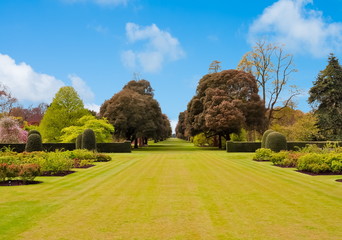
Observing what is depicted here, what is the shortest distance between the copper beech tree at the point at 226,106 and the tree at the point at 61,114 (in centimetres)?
1655

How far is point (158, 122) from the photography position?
54625 millimetres

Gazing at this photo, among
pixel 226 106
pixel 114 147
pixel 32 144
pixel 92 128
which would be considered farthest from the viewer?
pixel 226 106

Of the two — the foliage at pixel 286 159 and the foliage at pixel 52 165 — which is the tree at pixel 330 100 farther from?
the foliage at pixel 52 165

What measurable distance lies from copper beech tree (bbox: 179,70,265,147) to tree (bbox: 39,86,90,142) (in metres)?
16.6

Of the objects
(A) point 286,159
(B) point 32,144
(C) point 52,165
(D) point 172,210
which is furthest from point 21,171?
(B) point 32,144

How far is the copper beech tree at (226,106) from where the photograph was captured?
41344mm

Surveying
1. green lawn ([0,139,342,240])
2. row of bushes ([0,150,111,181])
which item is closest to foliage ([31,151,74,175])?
row of bushes ([0,150,111,181])

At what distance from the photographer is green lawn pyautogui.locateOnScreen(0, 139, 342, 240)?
19.7ft

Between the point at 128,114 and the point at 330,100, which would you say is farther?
the point at 128,114

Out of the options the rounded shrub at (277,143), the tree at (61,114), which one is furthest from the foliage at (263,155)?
the tree at (61,114)

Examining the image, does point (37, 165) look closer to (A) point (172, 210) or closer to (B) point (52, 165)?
(B) point (52, 165)

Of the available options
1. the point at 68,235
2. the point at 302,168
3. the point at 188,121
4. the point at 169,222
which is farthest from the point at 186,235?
the point at 188,121

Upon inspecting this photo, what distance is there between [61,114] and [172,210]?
129ft

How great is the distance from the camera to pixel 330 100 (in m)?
40.4
